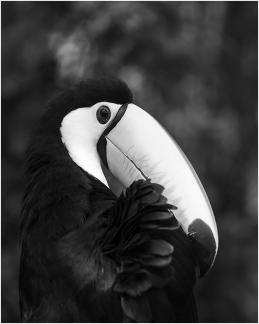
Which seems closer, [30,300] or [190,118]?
[30,300]

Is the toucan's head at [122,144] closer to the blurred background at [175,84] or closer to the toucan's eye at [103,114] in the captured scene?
the toucan's eye at [103,114]

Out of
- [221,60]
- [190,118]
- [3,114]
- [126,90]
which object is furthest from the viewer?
[221,60]

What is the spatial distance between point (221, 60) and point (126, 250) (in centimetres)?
261

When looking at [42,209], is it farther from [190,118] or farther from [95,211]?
[190,118]

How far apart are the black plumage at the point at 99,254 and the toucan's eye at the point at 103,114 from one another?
19 centimetres

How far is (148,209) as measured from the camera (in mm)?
1922

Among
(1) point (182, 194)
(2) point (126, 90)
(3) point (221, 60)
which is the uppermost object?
(3) point (221, 60)

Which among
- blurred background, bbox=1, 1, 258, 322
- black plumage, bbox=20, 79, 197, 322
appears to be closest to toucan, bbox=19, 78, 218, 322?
black plumage, bbox=20, 79, 197, 322

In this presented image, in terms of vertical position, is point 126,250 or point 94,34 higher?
point 94,34

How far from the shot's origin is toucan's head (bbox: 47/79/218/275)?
6.62 feet

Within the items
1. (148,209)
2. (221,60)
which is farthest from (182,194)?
(221,60)

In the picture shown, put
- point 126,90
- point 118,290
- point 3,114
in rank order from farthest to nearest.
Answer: point 3,114 → point 126,90 → point 118,290

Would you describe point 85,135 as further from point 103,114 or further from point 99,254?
A: point 99,254

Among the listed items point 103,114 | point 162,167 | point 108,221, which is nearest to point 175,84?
point 103,114
